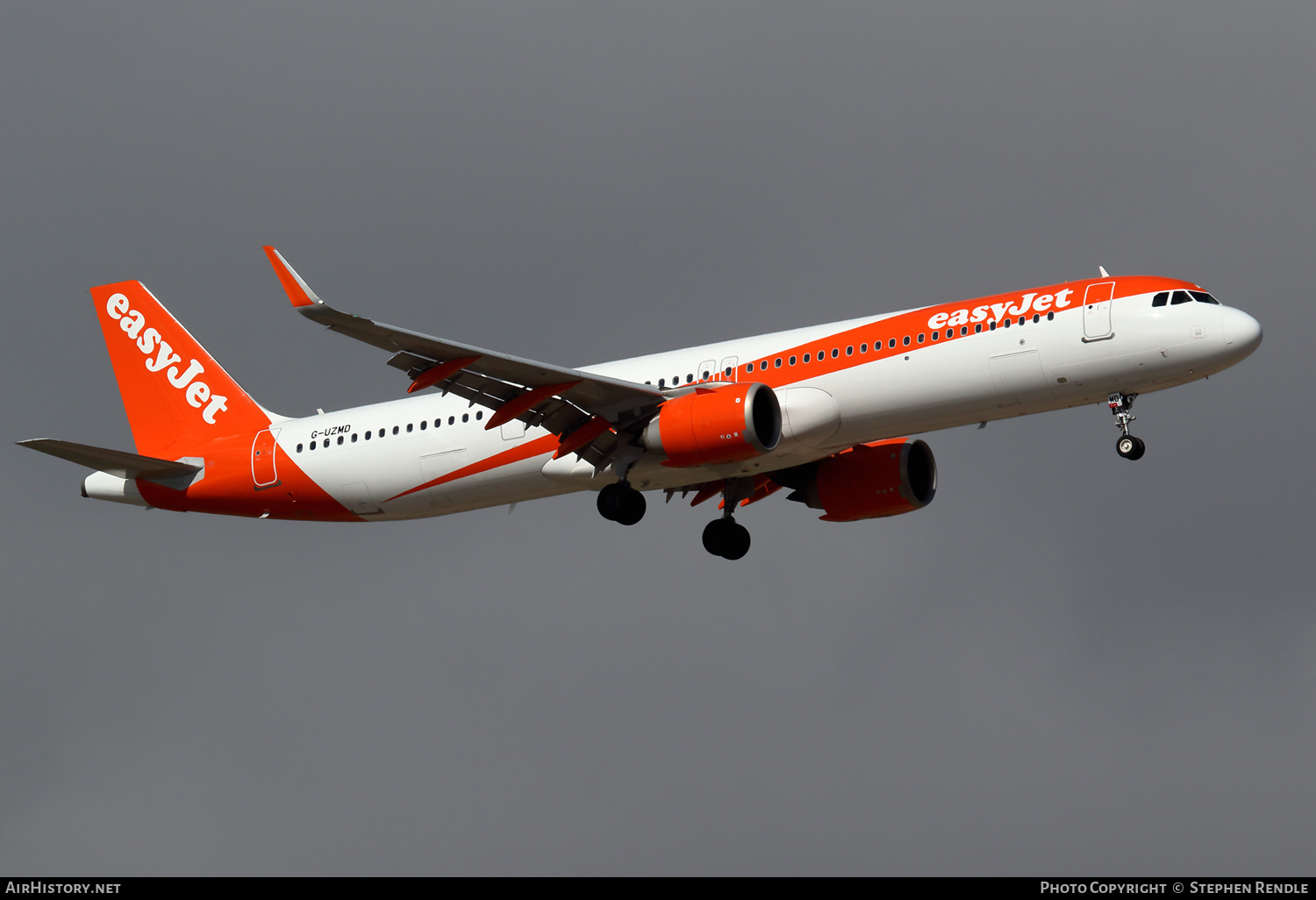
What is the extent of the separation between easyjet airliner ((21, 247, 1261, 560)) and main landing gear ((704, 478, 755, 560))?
5 centimetres

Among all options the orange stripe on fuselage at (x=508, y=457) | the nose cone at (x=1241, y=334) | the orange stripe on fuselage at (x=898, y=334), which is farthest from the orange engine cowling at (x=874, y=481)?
the nose cone at (x=1241, y=334)

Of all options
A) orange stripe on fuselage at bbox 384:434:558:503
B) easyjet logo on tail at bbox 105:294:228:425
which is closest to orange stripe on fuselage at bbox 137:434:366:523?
easyjet logo on tail at bbox 105:294:228:425

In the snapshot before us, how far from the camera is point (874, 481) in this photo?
41.8 metres

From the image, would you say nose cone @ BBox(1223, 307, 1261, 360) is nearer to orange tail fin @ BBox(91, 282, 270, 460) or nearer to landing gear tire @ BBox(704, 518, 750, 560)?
landing gear tire @ BBox(704, 518, 750, 560)

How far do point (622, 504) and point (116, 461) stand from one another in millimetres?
14042

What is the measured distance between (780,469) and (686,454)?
539 centimetres

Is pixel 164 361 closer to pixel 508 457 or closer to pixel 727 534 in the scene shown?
pixel 508 457

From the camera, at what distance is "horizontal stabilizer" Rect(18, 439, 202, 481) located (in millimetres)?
39438

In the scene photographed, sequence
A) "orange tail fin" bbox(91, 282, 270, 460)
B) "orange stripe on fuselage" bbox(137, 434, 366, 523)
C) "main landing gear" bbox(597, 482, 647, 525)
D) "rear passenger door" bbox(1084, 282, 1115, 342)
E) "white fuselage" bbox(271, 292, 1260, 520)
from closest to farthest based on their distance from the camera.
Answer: "white fuselage" bbox(271, 292, 1260, 520), "rear passenger door" bbox(1084, 282, 1115, 342), "main landing gear" bbox(597, 482, 647, 525), "orange stripe on fuselage" bbox(137, 434, 366, 523), "orange tail fin" bbox(91, 282, 270, 460)

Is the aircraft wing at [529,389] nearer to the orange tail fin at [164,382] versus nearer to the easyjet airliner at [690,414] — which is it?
the easyjet airliner at [690,414]

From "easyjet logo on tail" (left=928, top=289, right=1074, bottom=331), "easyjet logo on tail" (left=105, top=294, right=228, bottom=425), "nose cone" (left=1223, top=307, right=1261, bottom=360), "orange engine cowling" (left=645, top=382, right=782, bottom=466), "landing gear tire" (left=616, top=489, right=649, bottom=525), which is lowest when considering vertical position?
"landing gear tire" (left=616, top=489, right=649, bottom=525)
